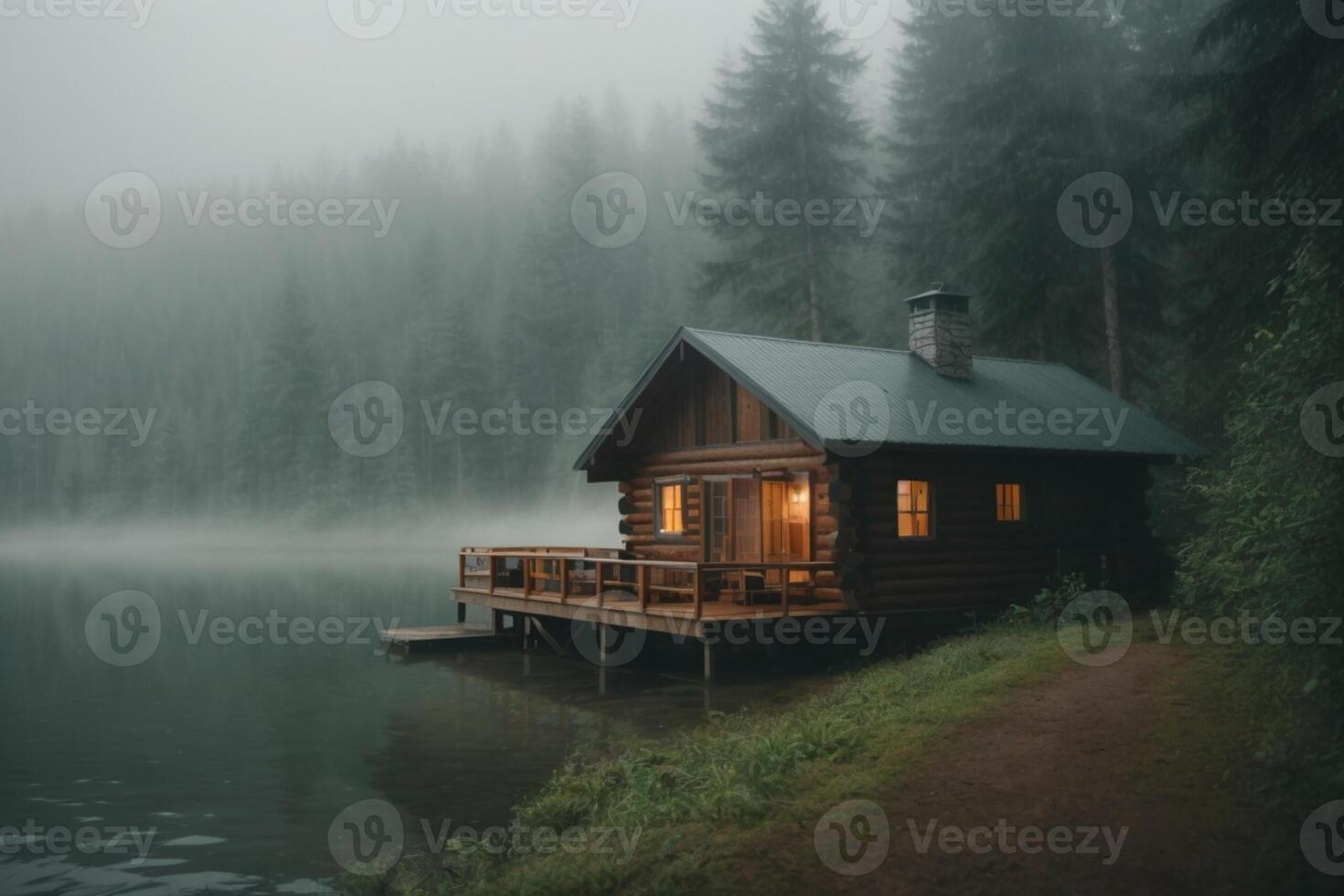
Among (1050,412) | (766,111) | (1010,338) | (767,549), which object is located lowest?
(767,549)

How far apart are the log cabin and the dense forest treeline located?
→ 9.94 ft

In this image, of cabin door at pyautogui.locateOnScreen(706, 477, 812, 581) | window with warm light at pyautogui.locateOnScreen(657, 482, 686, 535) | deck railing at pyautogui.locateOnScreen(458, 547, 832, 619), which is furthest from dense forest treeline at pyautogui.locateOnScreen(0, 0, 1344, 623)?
window with warm light at pyautogui.locateOnScreen(657, 482, 686, 535)

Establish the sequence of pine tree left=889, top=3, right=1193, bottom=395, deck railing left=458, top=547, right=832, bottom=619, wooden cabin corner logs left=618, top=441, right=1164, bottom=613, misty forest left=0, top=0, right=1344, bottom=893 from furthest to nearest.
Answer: pine tree left=889, top=3, right=1193, bottom=395
wooden cabin corner logs left=618, top=441, right=1164, bottom=613
deck railing left=458, top=547, right=832, bottom=619
misty forest left=0, top=0, right=1344, bottom=893

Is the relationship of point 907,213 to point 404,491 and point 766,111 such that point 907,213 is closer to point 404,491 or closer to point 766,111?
point 766,111

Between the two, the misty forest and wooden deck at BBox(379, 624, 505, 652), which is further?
wooden deck at BBox(379, 624, 505, 652)

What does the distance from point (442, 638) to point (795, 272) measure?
19.7 m

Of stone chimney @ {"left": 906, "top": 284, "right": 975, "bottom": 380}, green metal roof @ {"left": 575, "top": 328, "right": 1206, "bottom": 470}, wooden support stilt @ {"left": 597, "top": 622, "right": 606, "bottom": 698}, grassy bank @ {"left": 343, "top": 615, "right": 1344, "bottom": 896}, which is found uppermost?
stone chimney @ {"left": 906, "top": 284, "right": 975, "bottom": 380}

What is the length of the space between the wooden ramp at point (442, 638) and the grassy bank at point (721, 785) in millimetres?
11118

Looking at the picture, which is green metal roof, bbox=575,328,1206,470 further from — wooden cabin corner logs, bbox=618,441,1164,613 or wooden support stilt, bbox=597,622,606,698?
wooden support stilt, bbox=597,622,606,698

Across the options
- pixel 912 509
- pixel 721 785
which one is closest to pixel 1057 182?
pixel 912 509

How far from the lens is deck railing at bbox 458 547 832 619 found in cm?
1792

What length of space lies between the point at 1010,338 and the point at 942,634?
14336 mm

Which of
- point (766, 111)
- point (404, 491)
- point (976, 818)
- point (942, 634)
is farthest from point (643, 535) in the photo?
A: point (404, 491)

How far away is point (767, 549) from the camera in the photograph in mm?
20188
